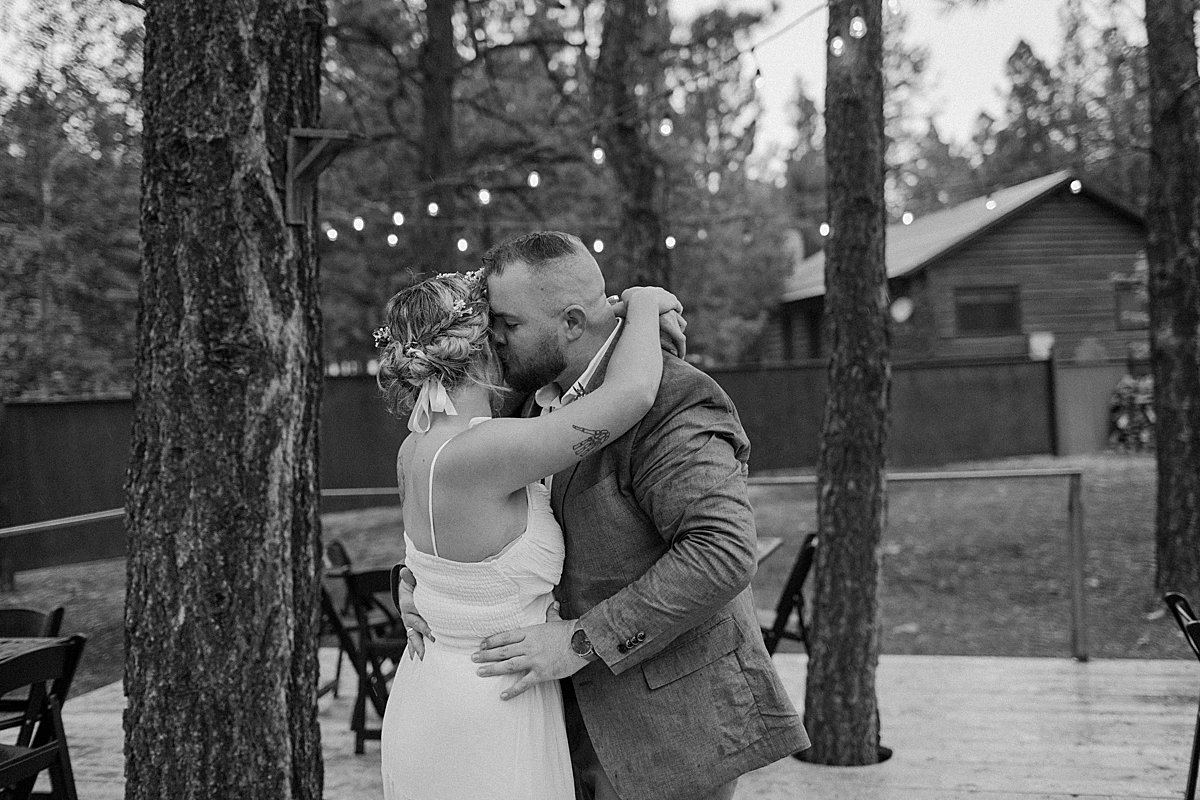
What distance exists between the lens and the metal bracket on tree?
9.63 ft

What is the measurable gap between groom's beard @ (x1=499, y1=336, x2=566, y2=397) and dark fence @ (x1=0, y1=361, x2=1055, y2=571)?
345 cm

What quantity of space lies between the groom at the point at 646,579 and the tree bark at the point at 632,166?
7.97m

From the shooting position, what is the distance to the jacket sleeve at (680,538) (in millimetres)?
2039

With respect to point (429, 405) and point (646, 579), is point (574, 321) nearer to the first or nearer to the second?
point (429, 405)

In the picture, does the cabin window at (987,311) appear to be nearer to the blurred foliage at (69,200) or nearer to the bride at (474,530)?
the blurred foliage at (69,200)

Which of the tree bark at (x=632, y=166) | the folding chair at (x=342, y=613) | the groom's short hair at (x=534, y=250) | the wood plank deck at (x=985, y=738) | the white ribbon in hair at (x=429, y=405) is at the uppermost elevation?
the tree bark at (x=632, y=166)

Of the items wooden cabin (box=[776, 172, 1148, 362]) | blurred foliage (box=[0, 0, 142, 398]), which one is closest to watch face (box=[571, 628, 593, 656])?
blurred foliage (box=[0, 0, 142, 398])

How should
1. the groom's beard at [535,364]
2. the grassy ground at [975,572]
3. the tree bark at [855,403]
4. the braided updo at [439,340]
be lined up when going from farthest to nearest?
the grassy ground at [975,572]
the tree bark at [855,403]
the groom's beard at [535,364]
the braided updo at [439,340]

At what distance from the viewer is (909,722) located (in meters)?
5.25

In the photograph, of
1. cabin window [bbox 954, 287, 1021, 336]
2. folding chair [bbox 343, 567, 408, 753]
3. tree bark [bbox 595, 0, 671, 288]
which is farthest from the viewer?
cabin window [bbox 954, 287, 1021, 336]

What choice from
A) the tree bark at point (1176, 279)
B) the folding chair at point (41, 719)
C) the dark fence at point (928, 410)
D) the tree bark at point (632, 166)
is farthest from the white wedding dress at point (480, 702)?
the dark fence at point (928, 410)

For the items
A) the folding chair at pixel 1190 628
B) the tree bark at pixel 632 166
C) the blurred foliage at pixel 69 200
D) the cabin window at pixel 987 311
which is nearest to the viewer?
the folding chair at pixel 1190 628

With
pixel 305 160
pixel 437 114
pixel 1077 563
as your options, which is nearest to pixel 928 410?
pixel 437 114

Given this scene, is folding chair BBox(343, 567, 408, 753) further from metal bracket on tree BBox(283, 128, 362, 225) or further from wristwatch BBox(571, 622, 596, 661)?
wristwatch BBox(571, 622, 596, 661)
